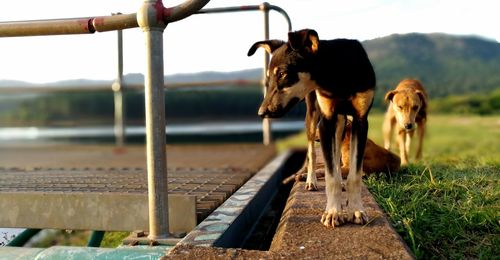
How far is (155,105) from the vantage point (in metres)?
2.07

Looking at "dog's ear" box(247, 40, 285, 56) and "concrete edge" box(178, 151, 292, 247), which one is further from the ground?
"dog's ear" box(247, 40, 285, 56)

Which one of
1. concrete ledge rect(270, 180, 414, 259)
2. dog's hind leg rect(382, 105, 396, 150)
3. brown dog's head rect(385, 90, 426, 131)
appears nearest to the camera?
concrete ledge rect(270, 180, 414, 259)

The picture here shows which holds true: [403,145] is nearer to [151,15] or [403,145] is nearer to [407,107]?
[407,107]

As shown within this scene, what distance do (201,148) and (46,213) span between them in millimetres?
4658

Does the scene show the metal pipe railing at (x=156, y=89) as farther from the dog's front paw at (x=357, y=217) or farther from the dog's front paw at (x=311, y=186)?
the dog's front paw at (x=311, y=186)

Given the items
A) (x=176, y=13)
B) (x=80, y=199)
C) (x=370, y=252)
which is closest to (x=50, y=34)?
(x=176, y=13)

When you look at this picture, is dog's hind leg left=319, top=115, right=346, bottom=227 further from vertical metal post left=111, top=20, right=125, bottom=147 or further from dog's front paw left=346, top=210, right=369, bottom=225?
vertical metal post left=111, top=20, right=125, bottom=147

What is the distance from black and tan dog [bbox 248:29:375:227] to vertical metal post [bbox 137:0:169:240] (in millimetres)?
428

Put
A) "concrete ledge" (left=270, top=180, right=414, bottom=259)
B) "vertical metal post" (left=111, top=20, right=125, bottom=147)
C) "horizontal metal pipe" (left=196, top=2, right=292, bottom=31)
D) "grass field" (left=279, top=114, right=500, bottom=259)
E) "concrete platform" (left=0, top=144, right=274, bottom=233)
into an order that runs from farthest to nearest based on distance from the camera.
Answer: "vertical metal post" (left=111, top=20, right=125, bottom=147)
"horizontal metal pipe" (left=196, top=2, right=292, bottom=31)
"concrete platform" (left=0, top=144, right=274, bottom=233)
"grass field" (left=279, top=114, right=500, bottom=259)
"concrete ledge" (left=270, top=180, right=414, bottom=259)

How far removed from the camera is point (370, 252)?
64.1 inches

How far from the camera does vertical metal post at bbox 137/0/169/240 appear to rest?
2.05m

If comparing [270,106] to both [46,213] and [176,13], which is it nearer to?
[176,13]

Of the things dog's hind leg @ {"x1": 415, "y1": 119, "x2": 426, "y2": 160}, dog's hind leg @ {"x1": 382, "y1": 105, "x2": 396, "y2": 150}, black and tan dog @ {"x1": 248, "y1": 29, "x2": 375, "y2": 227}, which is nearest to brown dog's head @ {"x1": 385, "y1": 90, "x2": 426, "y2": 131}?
dog's hind leg @ {"x1": 415, "y1": 119, "x2": 426, "y2": 160}

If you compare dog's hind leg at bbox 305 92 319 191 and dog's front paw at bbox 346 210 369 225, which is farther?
dog's hind leg at bbox 305 92 319 191
